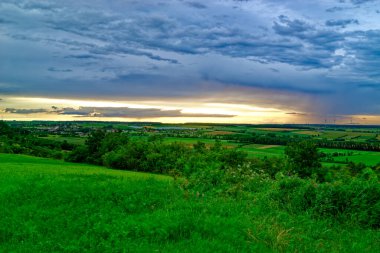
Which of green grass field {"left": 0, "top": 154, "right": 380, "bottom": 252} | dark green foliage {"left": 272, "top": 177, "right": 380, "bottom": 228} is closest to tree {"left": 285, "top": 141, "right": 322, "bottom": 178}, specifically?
dark green foliage {"left": 272, "top": 177, "right": 380, "bottom": 228}

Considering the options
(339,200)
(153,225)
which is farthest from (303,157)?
(153,225)

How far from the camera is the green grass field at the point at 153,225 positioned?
30.3 ft

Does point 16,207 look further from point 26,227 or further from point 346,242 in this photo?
point 346,242

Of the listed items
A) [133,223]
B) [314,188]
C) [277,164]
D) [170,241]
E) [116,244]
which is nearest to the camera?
[116,244]

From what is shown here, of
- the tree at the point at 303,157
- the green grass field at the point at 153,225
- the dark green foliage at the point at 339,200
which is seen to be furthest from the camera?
the tree at the point at 303,157

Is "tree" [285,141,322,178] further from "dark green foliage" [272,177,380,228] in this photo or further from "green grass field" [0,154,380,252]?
"green grass field" [0,154,380,252]

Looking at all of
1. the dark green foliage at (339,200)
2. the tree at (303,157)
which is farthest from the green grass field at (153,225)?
the tree at (303,157)

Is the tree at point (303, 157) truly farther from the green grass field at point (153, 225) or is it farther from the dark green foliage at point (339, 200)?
the green grass field at point (153, 225)

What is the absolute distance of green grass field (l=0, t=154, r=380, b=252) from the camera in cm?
924

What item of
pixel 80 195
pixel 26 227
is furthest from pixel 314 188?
pixel 26 227

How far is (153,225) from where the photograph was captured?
10242 mm

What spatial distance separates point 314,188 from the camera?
46.6 feet

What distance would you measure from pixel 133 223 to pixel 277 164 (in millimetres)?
65731

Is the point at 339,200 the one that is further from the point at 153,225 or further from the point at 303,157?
the point at 303,157
